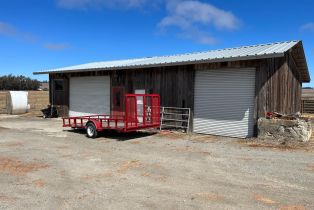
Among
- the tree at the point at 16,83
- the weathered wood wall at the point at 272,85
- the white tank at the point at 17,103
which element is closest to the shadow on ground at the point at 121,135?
the weathered wood wall at the point at 272,85

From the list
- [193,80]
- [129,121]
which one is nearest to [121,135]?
[129,121]

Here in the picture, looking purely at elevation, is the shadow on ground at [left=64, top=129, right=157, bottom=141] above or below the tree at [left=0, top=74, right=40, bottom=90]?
below

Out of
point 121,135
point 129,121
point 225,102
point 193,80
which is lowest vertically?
point 121,135

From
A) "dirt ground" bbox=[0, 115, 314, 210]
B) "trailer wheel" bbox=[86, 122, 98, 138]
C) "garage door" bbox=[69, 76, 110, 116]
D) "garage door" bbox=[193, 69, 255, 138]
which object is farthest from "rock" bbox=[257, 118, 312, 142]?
"garage door" bbox=[69, 76, 110, 116]

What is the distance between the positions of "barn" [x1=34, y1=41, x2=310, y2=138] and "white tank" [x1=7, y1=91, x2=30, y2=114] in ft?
35.9

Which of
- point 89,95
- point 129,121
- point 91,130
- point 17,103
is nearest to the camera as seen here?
point 129,121

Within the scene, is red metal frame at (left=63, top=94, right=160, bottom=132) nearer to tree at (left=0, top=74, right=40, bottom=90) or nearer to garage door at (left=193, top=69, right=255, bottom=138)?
garage door at (left=193, top=69, right=255, bottom=138)

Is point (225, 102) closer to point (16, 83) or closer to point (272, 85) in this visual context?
point (272, 85)

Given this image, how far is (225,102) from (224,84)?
0.77 m

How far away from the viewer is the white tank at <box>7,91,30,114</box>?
26391mm

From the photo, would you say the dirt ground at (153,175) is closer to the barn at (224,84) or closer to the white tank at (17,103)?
the barn at (224,84)

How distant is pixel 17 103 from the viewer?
26.6m

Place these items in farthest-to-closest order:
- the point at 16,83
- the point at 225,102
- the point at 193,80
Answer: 1. the point at 16,83
2. the point at 193,80
3. the point at 225,102

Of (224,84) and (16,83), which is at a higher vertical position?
(16,83)
